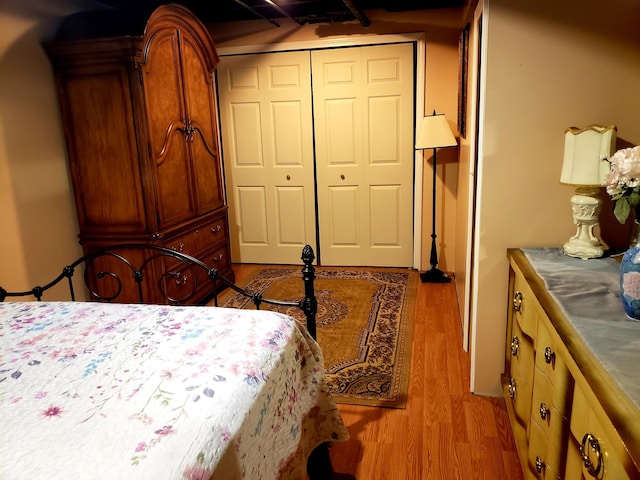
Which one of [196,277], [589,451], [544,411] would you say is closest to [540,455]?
[544,411]

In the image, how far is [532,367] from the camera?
176 cm

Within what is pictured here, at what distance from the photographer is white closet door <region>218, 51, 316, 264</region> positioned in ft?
14.5

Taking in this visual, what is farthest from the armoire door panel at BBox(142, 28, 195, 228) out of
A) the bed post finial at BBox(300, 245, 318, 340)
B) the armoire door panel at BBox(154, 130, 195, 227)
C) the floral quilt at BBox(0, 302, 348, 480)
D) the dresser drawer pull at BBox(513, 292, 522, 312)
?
the dresser drawer pull at BBox(513, 292, 522, 312)

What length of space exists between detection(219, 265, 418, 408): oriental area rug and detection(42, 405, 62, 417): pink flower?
1495 millimetres

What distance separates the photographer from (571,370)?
3.92ft

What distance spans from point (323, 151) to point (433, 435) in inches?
117

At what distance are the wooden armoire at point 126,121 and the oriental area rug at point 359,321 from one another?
3.23ft

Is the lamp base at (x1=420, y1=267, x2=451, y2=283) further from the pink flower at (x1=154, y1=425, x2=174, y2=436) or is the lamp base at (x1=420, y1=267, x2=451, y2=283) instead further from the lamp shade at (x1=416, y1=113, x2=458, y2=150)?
the pink flower at (x1=154, y1=425, x2=174, y2=436)

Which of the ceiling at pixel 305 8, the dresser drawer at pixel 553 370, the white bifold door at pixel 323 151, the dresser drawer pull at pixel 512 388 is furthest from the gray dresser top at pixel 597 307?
the ceiling at pixel 305 8

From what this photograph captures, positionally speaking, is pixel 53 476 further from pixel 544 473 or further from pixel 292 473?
pixel 544 473

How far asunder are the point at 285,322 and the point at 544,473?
3.07 feet

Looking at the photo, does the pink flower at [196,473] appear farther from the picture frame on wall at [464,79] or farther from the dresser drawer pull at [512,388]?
the picture frame on wall at [464,79]

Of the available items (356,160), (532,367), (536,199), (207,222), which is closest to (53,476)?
(532,367)

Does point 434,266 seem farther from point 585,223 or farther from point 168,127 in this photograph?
point 168,127
